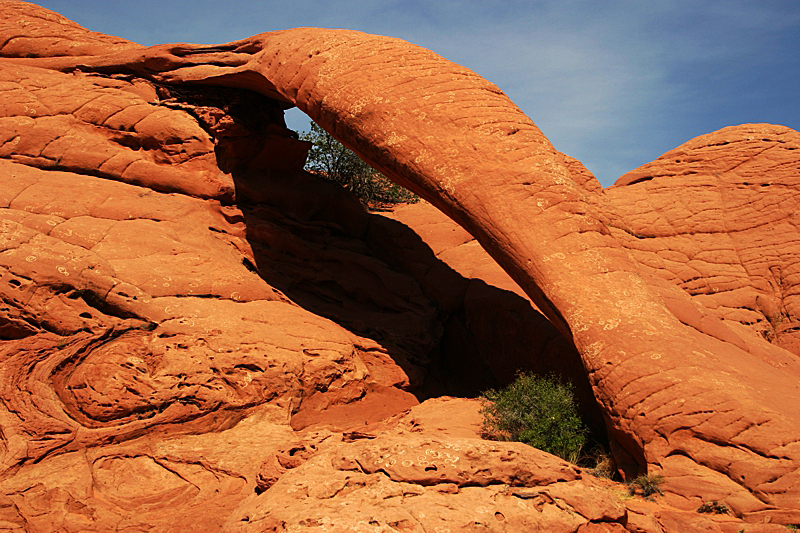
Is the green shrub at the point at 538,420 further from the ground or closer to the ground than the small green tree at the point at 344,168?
closer to the ground

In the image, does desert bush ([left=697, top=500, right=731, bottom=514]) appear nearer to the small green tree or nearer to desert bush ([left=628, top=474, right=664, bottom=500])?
desert bush ([left=628, top=474, right=664, bottom=500])

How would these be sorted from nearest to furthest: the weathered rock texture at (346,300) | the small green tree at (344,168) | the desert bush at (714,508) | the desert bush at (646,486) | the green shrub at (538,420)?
the weathered rock texture at (346,300), the desert bush at (714,508), the desert bush at (646,486), the green shrub at (538,420), the small green tree at (344,168)

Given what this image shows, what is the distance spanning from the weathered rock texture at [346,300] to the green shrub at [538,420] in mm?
379

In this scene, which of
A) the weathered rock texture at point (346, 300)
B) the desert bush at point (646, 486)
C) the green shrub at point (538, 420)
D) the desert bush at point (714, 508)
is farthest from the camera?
the green shrub at point (538, 420)

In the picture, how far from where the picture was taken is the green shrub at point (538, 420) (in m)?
6.07

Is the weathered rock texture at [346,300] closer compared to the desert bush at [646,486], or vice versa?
the weathered rock texture at [346,300]

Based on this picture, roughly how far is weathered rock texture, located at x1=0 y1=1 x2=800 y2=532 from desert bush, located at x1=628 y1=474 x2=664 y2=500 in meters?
0.10

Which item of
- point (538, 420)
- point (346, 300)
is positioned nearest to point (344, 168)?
point (346, 300)

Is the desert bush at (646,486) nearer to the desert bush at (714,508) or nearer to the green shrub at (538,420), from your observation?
the desert bush at (714,508)

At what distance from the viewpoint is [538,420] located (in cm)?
626

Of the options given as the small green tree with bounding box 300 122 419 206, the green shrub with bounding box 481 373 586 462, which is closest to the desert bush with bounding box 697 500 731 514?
the green shrub with bounding box 481 373 586 462

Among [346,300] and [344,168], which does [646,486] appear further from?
[344,168]

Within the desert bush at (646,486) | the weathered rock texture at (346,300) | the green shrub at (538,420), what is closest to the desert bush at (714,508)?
the weathered rock texture at (346,300)

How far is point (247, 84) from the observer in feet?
30.4
